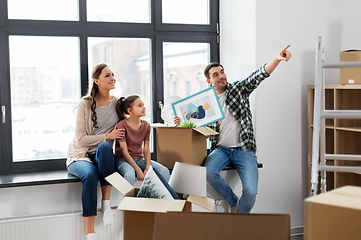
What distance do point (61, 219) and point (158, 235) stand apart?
5.29 ft

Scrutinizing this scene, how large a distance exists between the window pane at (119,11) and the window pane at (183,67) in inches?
13.1

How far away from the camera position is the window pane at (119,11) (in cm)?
280

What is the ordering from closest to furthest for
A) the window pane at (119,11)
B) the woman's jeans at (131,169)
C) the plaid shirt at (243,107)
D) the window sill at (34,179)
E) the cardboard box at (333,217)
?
the cardboard box at (333,217) < the woman's jeans at (131,169) < the window sill at (34,179) < the plaid shirt at (243,107) < the window pane at (119,11)

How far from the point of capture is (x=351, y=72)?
2.44m

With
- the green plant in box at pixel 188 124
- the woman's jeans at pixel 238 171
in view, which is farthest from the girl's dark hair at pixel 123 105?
the woman's jeans at pixel 238 171

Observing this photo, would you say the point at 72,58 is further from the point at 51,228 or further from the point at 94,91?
the point at 51,228

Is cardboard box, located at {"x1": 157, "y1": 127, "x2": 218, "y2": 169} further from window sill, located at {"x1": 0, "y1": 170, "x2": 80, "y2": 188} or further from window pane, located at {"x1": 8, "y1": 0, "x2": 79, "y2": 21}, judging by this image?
window pane, located at {"x1": 8, "y1": 0, "x2": 79, "y2": 21}

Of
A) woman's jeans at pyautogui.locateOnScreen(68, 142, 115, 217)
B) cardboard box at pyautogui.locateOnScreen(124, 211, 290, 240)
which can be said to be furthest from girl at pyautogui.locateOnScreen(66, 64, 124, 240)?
cardboard box at pyautogui.locateOnScreen(124, 211, 290, 240)

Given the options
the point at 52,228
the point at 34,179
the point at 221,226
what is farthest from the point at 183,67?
the point at 221,226

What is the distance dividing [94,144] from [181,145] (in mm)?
627

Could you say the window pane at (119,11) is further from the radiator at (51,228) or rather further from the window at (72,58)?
the radiator at (51,228)

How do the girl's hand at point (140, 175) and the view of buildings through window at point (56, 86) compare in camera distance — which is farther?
the view of buildings through window at point (56, 86)

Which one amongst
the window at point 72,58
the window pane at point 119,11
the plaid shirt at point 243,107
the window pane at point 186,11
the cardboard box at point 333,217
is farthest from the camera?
the window pane at point 186,11

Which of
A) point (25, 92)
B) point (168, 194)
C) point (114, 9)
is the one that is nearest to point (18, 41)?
point (25, 92)
